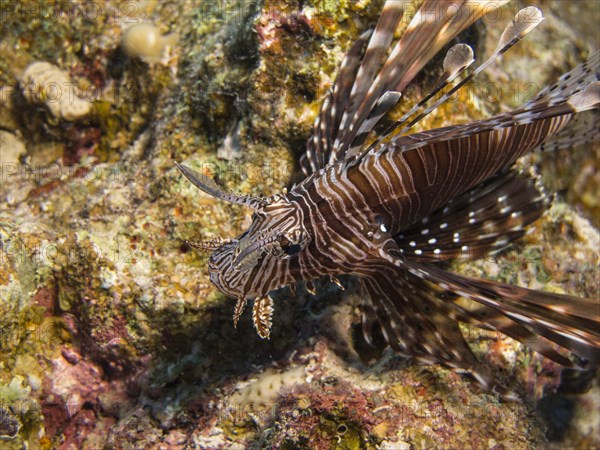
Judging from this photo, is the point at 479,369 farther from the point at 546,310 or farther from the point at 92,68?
the point at 92,68

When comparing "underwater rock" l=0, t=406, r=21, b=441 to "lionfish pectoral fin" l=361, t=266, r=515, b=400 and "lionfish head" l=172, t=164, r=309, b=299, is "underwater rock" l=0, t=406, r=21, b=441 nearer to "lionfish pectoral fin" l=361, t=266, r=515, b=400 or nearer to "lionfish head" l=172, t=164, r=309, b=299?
"lionfish head" l=172, t=164, r=309, b=299

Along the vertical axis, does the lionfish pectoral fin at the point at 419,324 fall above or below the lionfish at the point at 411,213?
below

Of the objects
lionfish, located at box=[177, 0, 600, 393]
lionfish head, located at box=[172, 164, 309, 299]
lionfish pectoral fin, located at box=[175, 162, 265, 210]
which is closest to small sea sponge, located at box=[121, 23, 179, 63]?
lionfish, located at box=[177, 0, 600, 393]

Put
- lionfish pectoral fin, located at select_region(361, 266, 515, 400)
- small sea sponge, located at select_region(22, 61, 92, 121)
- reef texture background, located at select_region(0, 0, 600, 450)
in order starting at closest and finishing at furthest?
lionfish pectoral fin, located at select_region(361, 266, 515, 400), reef texture background, located at select_region(0, 0, 600, 450), small sea sponge, located at select_region(22, 61, 92, 121)

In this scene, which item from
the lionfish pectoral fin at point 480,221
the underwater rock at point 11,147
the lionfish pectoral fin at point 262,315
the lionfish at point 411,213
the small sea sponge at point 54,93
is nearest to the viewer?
the lionfish at point 411,213

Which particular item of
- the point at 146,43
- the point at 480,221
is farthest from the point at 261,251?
the point at 146,43

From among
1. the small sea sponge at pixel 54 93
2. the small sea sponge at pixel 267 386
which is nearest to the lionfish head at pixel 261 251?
the small sea sponge at pixel 267 386

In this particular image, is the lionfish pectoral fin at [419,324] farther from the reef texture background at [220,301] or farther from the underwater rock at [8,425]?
the underwater rock at [8,425]

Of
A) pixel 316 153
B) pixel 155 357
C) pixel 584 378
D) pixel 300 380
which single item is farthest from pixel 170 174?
pixel 584 378
